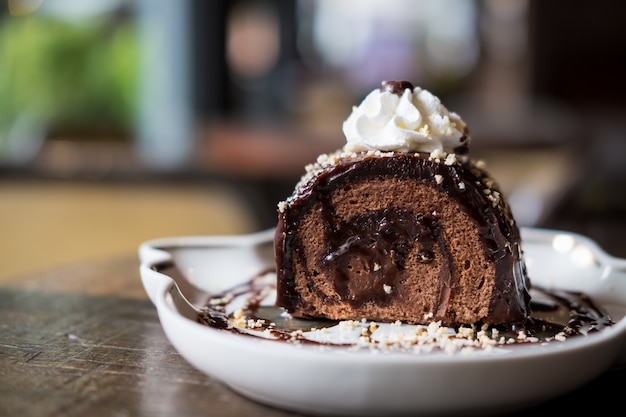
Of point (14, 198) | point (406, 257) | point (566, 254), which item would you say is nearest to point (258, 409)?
point (406, 257)

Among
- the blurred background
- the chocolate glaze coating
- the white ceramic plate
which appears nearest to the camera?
the white ceramic plate

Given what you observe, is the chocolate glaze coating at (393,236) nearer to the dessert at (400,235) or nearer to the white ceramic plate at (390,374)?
the dessert at (400,235)

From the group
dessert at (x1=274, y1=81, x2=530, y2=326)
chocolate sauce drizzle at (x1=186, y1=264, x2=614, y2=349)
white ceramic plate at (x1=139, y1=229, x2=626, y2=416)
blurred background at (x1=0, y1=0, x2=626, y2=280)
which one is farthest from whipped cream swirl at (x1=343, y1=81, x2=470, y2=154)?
blurred background at (x1=0, y1=0, x2=626, y2=280)

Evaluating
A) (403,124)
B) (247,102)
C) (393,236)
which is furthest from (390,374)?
(247,102)

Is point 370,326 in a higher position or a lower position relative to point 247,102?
lower

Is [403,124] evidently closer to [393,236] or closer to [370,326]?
[393,236]

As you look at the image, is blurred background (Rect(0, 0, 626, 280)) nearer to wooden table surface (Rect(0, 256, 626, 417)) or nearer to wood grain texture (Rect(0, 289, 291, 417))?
wooden table surface (Rect(0, 256, 626, 417))

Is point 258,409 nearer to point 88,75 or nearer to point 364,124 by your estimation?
point 364,124
